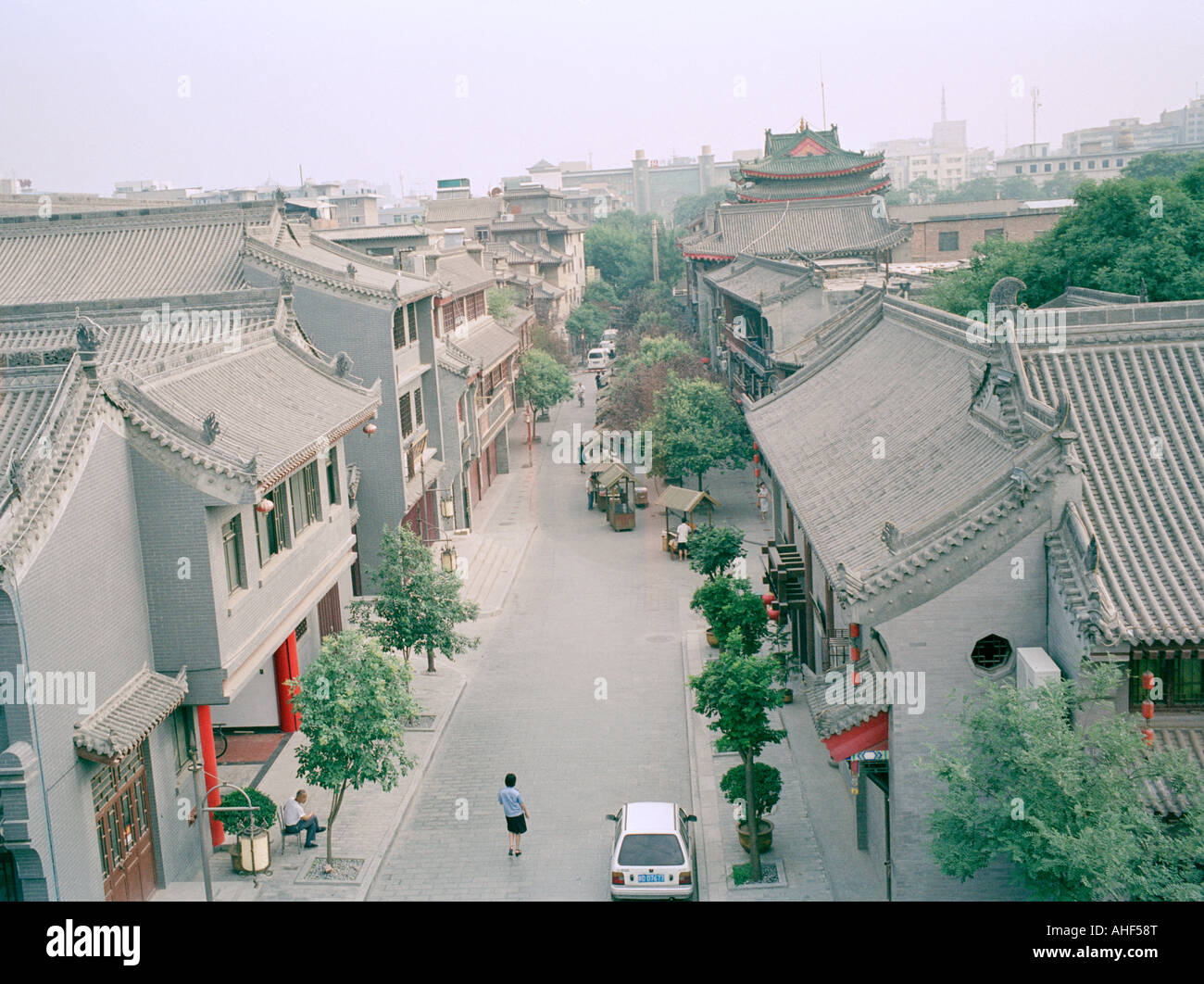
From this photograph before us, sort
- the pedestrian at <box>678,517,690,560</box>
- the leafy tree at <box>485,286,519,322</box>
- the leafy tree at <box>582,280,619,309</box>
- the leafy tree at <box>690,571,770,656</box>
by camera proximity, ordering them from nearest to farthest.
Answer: the leafy tree at <box>690,571,770,656</box>
the pedestrian at <box>678,517,690,560</box>
the leafy tree at <box>485,286,519,322</box>
the leafy tree at <box>582,280,619,309</box>

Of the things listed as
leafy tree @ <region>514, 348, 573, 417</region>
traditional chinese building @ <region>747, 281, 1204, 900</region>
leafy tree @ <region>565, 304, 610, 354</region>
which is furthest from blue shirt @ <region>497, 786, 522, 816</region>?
leafy tree @ <region>565, 304, 610, 354</region>

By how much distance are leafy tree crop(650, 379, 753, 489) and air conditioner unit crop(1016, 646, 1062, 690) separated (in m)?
22.9

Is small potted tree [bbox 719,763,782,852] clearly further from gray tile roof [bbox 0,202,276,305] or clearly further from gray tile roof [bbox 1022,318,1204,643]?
gray tile roof [bbox 0,202,276,305]

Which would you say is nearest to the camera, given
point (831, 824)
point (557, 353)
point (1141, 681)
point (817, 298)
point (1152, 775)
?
point (1152, 775)

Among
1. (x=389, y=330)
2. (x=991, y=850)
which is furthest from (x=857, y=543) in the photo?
(x=389, y=330)

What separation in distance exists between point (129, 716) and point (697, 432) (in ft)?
78.7

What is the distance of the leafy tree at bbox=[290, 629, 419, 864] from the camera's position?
1426 centimetres

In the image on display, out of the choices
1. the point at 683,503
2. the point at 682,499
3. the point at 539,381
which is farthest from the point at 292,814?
the point at 539,381

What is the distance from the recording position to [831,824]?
15.6 metres

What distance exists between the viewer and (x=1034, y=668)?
36.0ft

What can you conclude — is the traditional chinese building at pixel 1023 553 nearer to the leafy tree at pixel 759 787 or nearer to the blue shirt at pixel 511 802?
the leafy tree at pixel 759 787

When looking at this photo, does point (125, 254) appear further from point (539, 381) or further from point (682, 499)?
point (539, 381)
